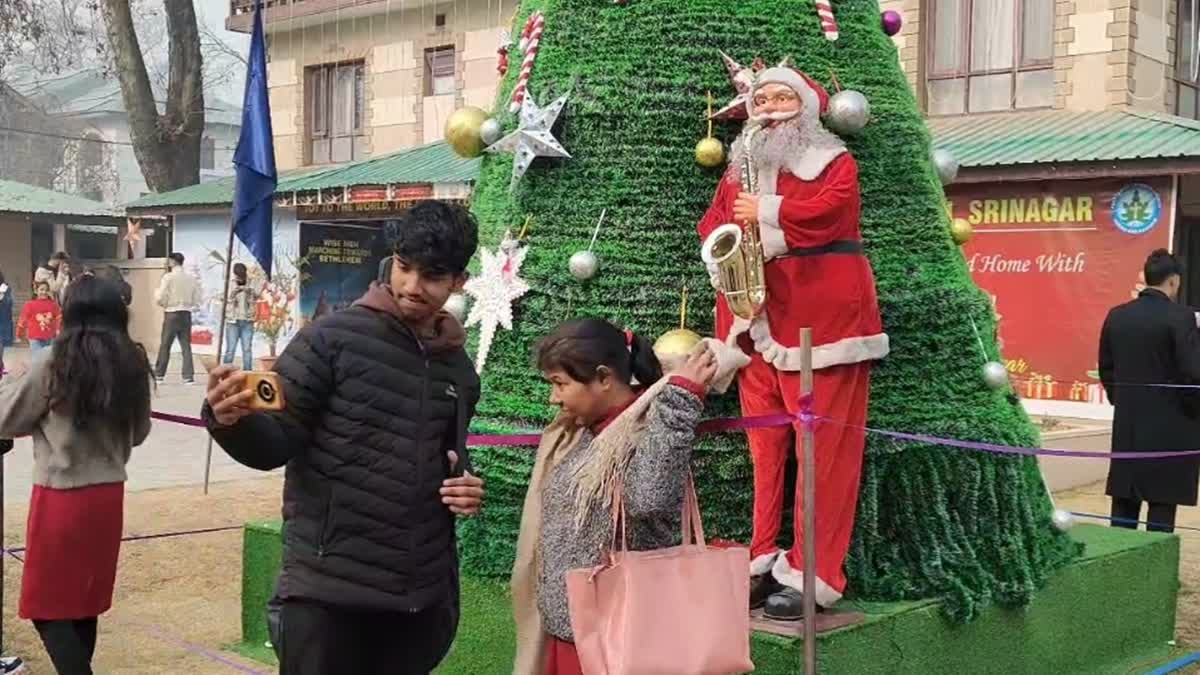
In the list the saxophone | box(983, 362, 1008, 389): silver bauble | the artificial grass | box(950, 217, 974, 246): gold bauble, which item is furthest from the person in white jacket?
the saxophone

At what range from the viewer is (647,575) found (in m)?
2.82

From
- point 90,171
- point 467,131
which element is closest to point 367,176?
point 467,131

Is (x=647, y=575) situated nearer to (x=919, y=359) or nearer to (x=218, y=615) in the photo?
(x=919, y=359)

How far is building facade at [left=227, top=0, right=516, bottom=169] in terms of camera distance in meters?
19.2

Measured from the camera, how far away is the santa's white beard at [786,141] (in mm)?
3953

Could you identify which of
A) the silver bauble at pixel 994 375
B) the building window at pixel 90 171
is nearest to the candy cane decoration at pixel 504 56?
the silver bauble at pixel 994 375

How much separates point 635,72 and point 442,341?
196 cm

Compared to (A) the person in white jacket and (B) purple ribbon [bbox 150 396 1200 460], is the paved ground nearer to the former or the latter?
(A) the person in white jacket

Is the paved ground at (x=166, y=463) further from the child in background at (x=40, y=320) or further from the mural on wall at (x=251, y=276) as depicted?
the mural on wall at (x=251, y=276)

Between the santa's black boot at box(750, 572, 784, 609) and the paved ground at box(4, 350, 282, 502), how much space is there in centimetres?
585

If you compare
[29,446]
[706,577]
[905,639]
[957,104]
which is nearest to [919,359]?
[905,639]

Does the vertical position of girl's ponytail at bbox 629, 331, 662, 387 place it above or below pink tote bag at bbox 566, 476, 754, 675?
above

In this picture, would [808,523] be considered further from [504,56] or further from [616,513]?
[504,56]

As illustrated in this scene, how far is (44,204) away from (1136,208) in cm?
2313
